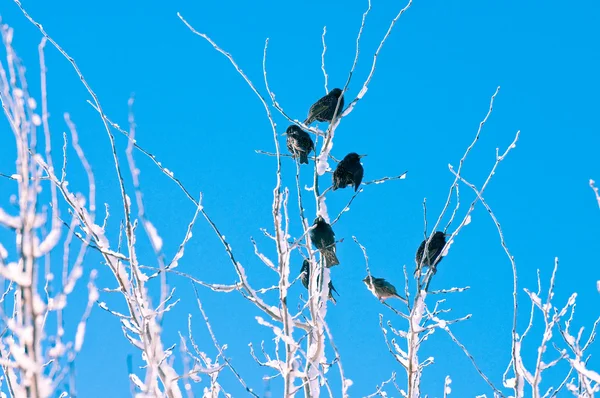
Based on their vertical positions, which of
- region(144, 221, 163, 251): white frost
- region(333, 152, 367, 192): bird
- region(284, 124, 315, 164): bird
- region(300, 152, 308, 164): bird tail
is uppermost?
region(284, 124, 315, 164): bird

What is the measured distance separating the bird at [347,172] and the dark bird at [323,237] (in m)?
0.44

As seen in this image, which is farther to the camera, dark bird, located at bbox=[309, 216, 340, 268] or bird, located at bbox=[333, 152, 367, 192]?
bird, located at bbox=[333, 152, 367, 192]

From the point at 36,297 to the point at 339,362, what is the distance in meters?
1.97

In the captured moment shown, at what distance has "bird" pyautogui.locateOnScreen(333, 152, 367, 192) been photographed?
3.69 m

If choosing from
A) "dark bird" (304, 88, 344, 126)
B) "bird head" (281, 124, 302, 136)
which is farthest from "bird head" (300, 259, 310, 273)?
"dark bird" (304, 88, 344, 126)

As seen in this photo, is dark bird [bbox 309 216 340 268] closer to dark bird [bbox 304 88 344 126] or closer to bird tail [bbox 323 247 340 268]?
bird tail [bbox 323 247 340 268]

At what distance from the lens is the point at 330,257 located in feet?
11.1

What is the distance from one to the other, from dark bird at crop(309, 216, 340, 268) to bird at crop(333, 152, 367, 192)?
1.46ft

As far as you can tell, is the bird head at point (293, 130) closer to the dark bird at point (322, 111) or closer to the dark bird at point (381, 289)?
the dark bird at point (322, 111)

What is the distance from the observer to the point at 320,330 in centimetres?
310

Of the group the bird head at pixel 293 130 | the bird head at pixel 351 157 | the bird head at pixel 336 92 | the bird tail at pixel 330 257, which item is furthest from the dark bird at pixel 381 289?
the bird head at pixel 336 92

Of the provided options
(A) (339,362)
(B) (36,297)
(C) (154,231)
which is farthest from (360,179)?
(B) (36,297)

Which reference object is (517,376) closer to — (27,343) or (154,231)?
(154,231)

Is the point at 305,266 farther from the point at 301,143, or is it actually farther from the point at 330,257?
the point at 301,143
